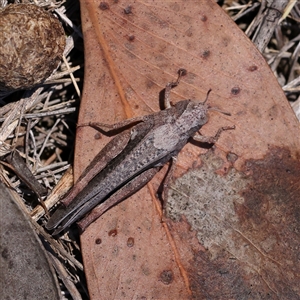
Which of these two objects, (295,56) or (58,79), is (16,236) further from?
(295,56)

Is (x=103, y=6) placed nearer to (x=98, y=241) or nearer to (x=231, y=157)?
(x=231, y=157)

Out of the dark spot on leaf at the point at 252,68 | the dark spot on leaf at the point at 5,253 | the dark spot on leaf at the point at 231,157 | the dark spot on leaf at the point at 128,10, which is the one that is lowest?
the dark spot on leaf at the point at 5,253

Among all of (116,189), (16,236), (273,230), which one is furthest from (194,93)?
(16,236)

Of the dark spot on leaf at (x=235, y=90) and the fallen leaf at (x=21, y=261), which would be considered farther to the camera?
the dark spot on leaf at (x=235, y=90)

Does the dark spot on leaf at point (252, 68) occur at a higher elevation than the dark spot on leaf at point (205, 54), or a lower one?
higher


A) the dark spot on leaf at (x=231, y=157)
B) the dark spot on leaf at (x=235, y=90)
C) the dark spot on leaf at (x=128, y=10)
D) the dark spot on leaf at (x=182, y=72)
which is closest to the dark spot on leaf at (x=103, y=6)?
the dark spot on leaf at (x=128, y=10)

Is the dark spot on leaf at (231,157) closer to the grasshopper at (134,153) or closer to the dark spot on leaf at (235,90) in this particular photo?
the grasshopper at (134,153)

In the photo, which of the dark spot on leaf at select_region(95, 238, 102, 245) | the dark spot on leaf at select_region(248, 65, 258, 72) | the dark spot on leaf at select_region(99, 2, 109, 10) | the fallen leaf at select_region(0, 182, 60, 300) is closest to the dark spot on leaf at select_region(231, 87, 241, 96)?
the dark spot on leaf at select_region(248, 65, 258, 72)

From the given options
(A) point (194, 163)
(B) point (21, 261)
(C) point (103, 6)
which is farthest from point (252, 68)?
(B) point (21, 261)
